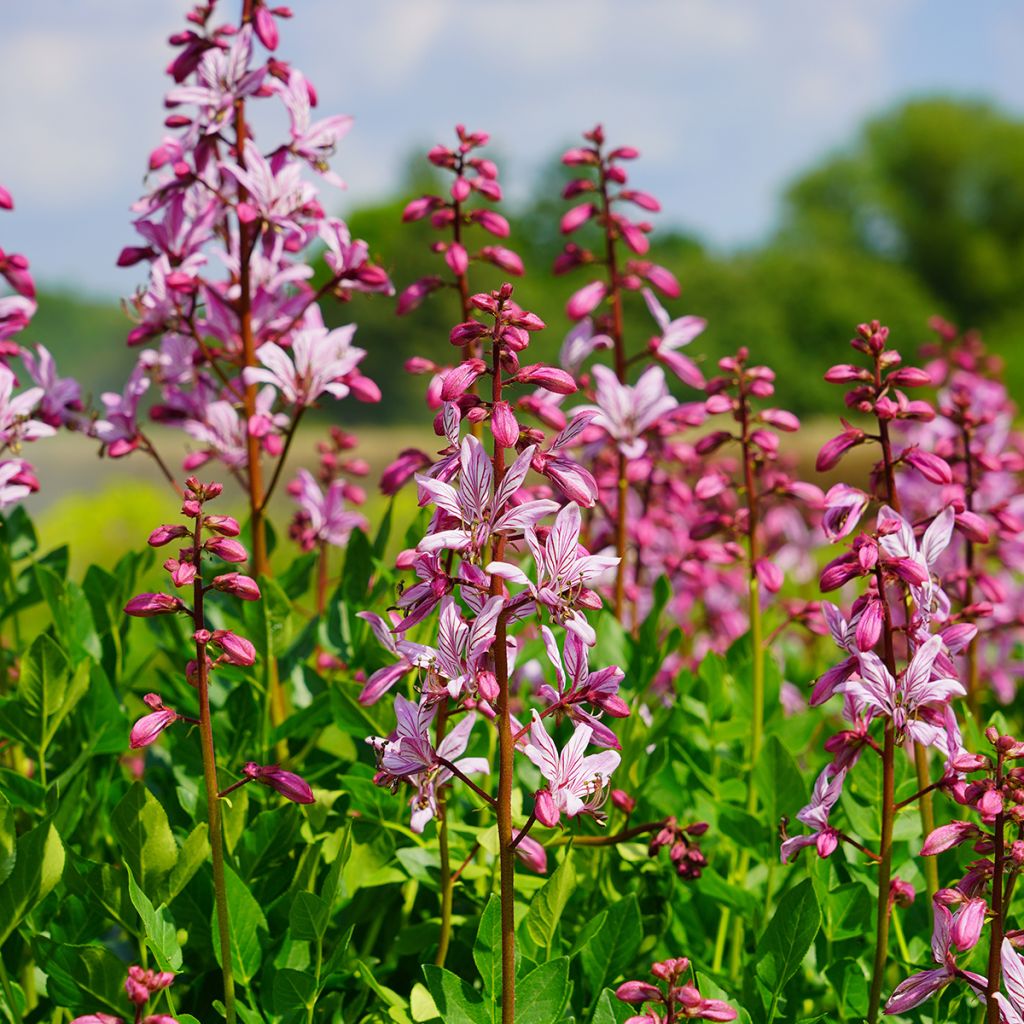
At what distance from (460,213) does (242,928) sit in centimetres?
153

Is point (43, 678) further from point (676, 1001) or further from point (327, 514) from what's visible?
point (676, 1001)

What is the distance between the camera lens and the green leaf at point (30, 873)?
188 cm

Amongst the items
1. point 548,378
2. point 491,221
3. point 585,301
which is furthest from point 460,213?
point 548,378

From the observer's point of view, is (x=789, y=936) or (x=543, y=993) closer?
(x=543, y=993)

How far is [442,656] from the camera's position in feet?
5.64

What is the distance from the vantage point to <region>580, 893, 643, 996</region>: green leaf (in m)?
2.10

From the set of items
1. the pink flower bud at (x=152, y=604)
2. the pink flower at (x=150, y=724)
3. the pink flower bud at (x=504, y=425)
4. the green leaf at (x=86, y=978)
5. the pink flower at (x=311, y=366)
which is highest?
the pink flower at (x=311, y=366)

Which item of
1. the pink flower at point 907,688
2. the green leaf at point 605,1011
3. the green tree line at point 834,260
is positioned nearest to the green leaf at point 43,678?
the green leaf at point 605,1011

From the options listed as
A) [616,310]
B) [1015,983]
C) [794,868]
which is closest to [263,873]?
[794,868]

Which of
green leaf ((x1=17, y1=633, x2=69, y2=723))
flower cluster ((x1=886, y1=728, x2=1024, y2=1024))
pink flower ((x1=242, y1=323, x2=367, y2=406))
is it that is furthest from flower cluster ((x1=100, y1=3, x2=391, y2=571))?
flower cluster ((x1=886, y1=728, x2=1024, y2=1024))

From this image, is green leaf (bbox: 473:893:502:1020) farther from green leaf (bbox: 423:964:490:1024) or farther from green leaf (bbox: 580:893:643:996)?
green leaf (bbox: 580:893:643:996)

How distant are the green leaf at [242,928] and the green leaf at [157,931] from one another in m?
0.09

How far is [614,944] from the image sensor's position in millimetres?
2098

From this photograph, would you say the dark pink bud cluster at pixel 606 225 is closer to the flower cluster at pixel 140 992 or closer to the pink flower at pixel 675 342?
the pink flower at pixel 675 342
